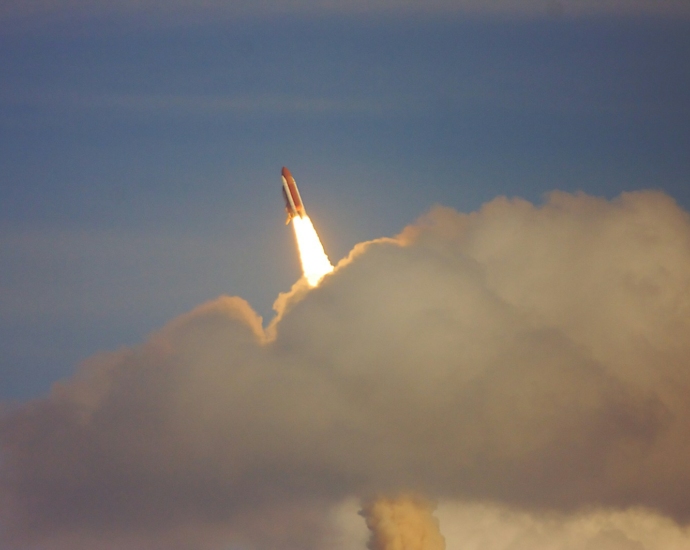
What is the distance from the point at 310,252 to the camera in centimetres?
15450

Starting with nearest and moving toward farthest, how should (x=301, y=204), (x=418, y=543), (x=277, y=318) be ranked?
(x=301, y=204) < (x=418, y=543) < (x=277, y=318)

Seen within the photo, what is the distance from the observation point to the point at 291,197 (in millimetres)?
139000

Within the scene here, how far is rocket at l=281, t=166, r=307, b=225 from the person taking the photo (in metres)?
139

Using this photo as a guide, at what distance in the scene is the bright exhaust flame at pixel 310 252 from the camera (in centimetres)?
14666

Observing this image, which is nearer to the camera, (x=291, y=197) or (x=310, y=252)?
(x=291, y=197)

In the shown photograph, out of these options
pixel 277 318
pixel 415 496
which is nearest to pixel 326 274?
pixel 277 318

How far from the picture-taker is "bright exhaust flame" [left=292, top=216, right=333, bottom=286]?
5774 inches

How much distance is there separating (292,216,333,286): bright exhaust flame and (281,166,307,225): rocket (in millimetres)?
823

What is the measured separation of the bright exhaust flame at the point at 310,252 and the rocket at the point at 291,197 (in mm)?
823

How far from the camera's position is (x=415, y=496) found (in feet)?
560

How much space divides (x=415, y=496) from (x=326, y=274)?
3057 centimetres

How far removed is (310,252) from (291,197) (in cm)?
1644

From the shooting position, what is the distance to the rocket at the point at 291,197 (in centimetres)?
13862

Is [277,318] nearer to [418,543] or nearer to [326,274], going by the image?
[326,274]
